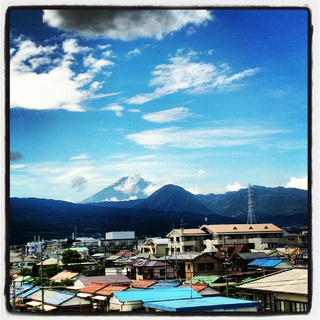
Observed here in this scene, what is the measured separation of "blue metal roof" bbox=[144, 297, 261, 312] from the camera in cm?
323

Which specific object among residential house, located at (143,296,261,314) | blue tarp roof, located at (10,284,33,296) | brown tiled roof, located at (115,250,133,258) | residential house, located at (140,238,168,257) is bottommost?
residential house, located at (143,296,261,314)

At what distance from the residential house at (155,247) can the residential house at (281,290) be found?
754 millimetres

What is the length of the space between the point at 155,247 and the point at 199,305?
3.94ft

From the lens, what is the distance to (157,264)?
4.40 metres

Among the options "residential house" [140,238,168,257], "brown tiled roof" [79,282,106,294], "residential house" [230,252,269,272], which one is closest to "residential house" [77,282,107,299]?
"brown tiled roof" [79,282,106,294]

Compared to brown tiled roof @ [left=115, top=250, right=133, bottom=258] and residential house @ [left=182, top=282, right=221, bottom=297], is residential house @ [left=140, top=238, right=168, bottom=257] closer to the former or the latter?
brown tiled roof @ [left=115, top=250, right=133, bottom=258]

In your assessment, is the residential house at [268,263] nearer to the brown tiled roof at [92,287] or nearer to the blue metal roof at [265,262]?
the blue metal roof at [265,262]

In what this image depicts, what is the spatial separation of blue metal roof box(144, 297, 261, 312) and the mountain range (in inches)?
32.8

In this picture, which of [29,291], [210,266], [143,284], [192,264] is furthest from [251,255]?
[29,291]

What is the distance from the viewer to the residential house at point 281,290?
3.38 metres

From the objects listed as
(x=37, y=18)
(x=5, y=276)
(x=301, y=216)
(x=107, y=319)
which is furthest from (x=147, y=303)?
(x=37, y=18)

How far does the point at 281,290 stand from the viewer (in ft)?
11.8

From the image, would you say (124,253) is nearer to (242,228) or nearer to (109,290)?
(109,290)

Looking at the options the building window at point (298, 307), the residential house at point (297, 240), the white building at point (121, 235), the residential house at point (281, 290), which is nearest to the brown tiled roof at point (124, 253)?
the white building at point (121, 235)
